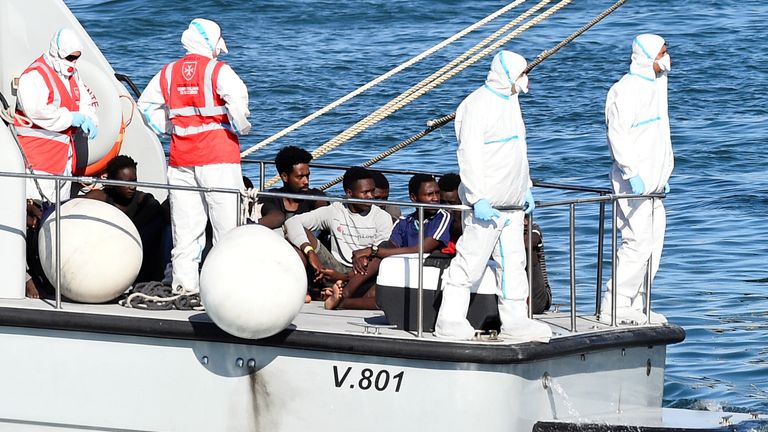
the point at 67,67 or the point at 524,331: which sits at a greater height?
the point at 67,67

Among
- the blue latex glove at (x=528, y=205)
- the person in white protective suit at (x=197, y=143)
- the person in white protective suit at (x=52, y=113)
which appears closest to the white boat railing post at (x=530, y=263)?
the blue latex glove at (x=528, y=205)

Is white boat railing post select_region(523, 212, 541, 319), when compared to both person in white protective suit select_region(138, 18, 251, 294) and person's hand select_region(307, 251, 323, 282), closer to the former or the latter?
person's hand select_region(307, 251, 323, 282)

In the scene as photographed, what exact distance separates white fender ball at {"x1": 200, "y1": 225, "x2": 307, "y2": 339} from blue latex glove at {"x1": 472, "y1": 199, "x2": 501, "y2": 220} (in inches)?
35.5

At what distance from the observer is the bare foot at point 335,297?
791cm

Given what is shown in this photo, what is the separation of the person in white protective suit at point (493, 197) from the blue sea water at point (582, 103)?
343cm

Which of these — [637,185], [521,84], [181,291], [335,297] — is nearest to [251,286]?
[181,291]

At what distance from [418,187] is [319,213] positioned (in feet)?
1.97

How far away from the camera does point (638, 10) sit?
24.5m

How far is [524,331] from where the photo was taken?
714 cm

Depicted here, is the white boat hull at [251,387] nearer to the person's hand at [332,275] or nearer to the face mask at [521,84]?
the person's hand at [332,275]

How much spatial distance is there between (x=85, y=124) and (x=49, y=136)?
8.2 inches

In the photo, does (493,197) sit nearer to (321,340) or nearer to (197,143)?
A: (321,340)

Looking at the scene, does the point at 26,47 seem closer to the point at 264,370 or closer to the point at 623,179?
the point at 264,370

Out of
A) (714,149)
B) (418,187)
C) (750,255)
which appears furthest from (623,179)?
(714,149)
